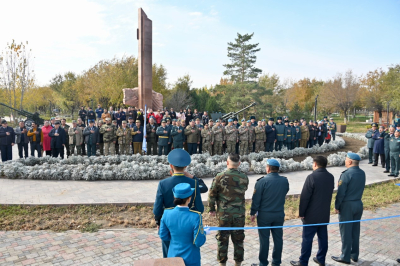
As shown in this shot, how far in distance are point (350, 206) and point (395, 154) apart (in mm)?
7033

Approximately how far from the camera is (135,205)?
6.60m

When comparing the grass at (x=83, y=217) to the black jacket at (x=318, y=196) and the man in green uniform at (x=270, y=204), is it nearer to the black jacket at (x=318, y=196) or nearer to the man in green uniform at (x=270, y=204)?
the man in green uniform at (x=270, y=204)

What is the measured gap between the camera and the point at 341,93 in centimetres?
3981

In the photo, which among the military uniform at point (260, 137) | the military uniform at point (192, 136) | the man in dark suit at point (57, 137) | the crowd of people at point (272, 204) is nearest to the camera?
the crowd of people at point (272, 204)

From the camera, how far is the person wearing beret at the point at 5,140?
1055cm

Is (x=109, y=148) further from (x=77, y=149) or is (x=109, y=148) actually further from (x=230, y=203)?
(x=230, y=203)

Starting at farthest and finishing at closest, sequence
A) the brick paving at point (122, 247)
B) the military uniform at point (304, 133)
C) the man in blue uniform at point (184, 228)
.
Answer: the military uniform at point (304, 133)
the brick paving at point (122, 247)
the man in blue uniform at point (184, 228)

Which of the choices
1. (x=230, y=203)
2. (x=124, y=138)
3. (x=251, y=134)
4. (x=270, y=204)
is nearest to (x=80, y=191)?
(x=124, y=138)

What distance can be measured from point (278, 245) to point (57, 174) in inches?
272

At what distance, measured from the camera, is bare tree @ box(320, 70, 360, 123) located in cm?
3931

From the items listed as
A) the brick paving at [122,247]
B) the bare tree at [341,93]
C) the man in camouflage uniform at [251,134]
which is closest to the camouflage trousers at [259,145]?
the man in camouflage uniform at [251,134]

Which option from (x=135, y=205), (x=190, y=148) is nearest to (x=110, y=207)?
(x=135, y=205)

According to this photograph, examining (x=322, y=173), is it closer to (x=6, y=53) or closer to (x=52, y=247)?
(x=52, y=247)

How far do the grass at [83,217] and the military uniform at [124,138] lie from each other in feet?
17.5
